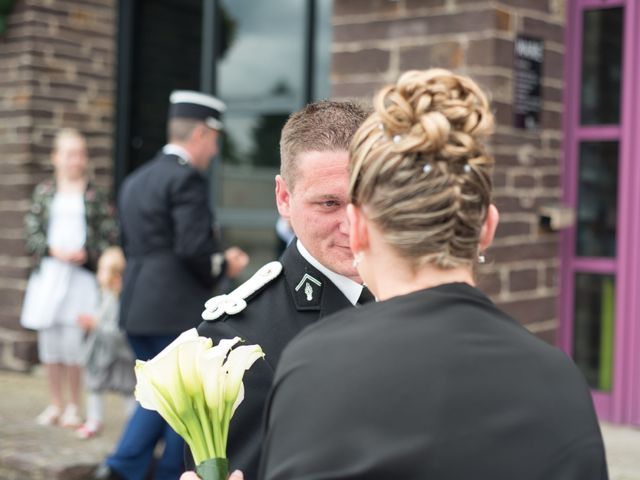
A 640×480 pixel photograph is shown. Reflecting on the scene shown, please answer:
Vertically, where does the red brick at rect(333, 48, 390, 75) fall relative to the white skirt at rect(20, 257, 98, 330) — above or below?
above

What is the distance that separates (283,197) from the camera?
226 centimetres

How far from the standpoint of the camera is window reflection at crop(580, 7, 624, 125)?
491cm

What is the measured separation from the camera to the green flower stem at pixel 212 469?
1766 mm

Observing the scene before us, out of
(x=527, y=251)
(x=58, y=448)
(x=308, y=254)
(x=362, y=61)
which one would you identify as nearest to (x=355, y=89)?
Result: (x=362, y=61)

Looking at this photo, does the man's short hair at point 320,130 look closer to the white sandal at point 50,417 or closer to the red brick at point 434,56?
the red brick at point 434,56

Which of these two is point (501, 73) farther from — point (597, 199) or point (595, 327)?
point (595, 327)

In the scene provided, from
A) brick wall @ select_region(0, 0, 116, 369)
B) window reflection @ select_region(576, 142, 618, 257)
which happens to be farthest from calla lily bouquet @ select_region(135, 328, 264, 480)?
brick wall @ select_region(0, 0, 116, 369)

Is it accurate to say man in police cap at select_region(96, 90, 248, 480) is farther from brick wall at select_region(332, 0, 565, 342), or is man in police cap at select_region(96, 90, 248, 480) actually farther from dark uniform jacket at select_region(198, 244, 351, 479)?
dark uniform jacket at select_region(198, 244, 351, 479)

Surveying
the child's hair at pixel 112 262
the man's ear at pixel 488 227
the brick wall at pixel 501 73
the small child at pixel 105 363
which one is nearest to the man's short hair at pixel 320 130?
the man's ear at pixel 488 227

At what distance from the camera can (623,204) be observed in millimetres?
4859

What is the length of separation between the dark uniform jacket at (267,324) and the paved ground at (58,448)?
101 inches

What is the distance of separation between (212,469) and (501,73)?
323cm

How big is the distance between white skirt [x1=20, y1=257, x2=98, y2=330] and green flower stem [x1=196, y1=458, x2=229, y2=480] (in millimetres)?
4431

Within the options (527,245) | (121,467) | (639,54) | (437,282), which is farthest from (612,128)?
(437,282)
